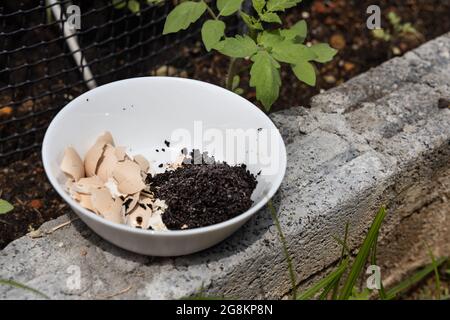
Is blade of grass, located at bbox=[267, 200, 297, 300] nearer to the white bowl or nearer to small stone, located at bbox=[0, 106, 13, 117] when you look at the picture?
the white bowl

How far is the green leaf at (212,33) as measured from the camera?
1692 mm

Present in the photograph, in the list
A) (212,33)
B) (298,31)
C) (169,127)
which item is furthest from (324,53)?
(169,127)

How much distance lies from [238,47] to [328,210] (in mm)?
434

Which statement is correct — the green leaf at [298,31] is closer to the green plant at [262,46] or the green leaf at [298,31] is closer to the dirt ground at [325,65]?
the green plant at [262,46]

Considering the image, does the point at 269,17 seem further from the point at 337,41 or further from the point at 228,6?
the point at 337,41

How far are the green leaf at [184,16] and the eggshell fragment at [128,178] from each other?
332mm

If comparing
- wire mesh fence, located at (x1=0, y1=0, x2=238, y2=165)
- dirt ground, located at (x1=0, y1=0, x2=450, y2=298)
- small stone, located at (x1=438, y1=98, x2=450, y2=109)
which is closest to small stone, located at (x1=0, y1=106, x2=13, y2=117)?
wire mesh fence, located at (x1=0, y1=0, x2=238, y2=165)

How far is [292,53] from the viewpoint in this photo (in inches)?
65.4

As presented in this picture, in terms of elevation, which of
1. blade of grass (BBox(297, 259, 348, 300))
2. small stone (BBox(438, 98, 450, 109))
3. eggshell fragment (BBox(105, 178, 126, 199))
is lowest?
blade of grass (BBox(297, 259, 348, 300))

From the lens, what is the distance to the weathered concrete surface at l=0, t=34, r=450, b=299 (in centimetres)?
157

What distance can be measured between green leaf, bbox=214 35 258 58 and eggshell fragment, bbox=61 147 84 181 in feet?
1.32

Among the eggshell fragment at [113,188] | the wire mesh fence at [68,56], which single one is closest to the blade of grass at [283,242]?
the eggshell fragment at [113,188]
